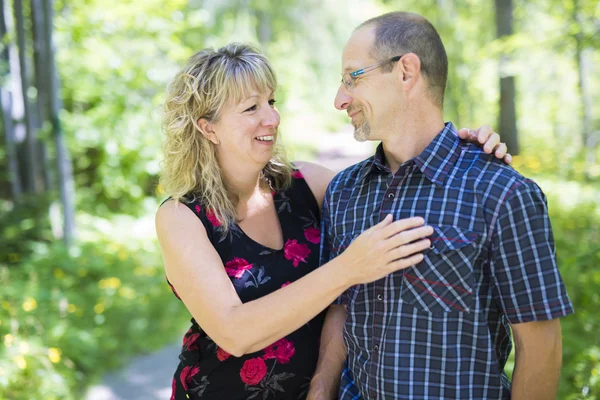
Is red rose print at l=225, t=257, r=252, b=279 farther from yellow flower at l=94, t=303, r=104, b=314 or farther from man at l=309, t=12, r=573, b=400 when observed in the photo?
yellow flower at l=94, t=303, r=104, b=314

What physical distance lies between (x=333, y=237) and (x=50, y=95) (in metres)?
5.15

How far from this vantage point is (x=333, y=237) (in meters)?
2.41

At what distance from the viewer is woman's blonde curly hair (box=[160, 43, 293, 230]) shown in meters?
2.52

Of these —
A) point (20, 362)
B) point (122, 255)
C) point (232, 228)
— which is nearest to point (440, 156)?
point (232, 228)

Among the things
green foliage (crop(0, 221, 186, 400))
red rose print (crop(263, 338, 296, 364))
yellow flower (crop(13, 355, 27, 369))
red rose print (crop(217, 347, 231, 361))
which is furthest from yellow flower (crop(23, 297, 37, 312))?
red rose print (crop(263, 338, 296, 364))

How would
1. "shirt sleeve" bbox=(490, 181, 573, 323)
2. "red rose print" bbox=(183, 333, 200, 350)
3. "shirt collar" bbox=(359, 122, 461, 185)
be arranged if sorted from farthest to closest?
"red rose print" bbox=(183, 333, 200, 350) → "shirt collar" bbox=(359, 122, 461, 185) → "shirt sleeve" bbox=(490, 181, 573, 323)

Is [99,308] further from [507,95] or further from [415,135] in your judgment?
[507,95]

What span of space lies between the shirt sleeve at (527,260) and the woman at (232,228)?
71cm

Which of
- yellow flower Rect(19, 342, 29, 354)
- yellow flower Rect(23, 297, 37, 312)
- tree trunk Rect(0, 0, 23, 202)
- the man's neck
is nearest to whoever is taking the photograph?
the man's neck

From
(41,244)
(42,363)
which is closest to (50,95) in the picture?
(41,244)

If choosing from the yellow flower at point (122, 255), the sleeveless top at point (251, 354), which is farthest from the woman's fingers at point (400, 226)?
the yellow flower at point (122, 255)

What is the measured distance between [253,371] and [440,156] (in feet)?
3.68

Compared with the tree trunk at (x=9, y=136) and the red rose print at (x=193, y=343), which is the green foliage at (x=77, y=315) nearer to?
the tree trunk at (x=9, y=136)

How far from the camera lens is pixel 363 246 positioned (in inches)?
76.6
